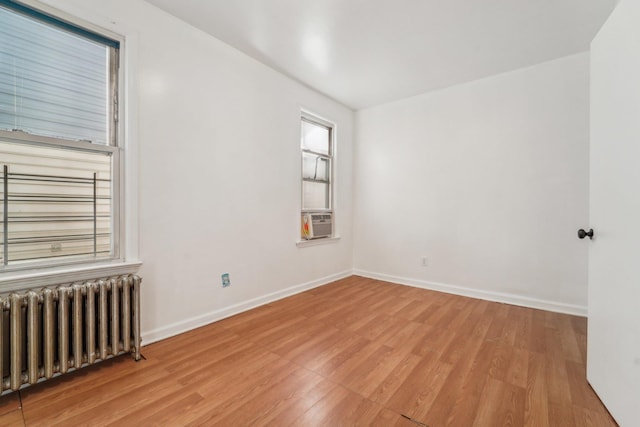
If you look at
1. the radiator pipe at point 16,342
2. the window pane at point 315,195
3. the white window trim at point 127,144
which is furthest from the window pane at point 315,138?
the radiator pipe at point 16,342

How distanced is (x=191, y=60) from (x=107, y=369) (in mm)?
2520

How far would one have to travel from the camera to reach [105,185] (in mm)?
2037

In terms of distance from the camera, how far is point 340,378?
1.77 m

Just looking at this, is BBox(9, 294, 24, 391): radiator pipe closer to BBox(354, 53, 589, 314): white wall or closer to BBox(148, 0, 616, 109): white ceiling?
BBox(148, 0, 616, 109): white ceiling

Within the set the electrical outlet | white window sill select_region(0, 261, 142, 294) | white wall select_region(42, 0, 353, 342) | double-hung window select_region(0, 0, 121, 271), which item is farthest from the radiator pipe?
the electrical outlet

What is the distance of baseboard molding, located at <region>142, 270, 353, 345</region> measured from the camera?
2229 mm

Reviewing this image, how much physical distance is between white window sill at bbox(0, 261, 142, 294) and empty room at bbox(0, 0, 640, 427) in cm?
1

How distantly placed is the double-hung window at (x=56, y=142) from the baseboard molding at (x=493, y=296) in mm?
3432

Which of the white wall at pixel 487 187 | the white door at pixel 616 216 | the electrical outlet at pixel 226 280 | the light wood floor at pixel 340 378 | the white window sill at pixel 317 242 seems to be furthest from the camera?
the white window sill at pixel 317 242

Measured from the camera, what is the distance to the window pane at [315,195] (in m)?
3.86

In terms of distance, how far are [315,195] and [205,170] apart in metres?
1.79

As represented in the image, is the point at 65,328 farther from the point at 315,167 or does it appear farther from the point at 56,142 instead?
the point at 315,167

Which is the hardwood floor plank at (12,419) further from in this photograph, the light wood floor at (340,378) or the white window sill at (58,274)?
the white window sill at (58,274)

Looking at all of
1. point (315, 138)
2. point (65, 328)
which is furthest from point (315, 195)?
point (65, 328)
